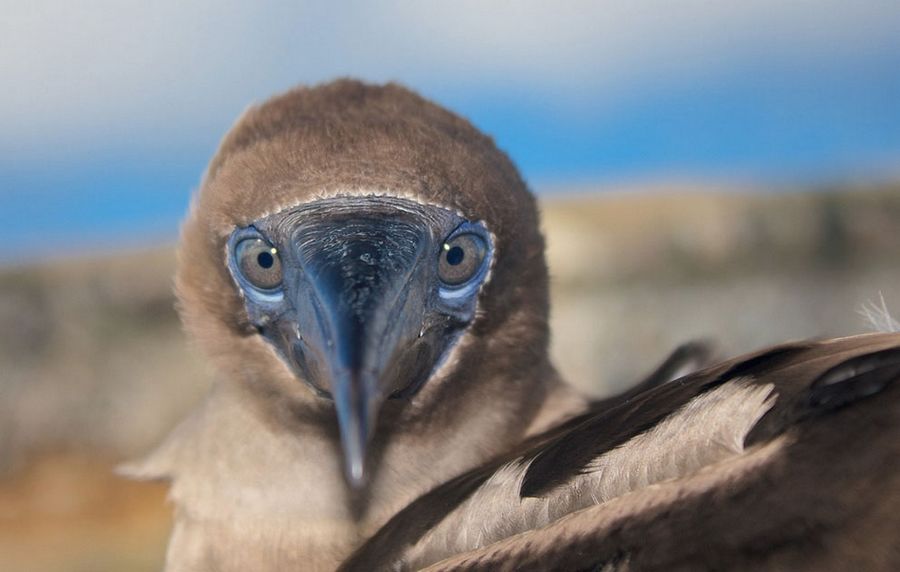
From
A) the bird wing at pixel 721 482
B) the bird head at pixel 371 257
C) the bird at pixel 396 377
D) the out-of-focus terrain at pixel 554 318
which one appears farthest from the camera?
the out-of-focus terrain at pixel 554 318

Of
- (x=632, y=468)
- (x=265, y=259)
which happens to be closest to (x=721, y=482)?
(x=632, y=468)

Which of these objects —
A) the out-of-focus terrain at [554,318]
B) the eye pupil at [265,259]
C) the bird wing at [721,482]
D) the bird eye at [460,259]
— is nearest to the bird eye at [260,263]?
the eye pupil at [265,259]

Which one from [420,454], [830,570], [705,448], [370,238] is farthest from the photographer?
[420,454]

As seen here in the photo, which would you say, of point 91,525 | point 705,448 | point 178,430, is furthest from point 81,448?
point 705,448

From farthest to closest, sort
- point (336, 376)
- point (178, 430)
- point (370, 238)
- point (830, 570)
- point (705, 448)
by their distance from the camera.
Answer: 1. point (178, 430)
2. point (370, 238)
3. point (336, 376)
4. point (705, 448)
5. point (830, 570)

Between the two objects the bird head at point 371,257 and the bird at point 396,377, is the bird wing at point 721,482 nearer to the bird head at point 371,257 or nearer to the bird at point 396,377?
the bird at point 396,377

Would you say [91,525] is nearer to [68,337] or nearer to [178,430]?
[68,337]

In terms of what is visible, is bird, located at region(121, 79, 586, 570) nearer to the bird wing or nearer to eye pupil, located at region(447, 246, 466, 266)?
eye pupil, located at region(447, 246, 466, 266)
